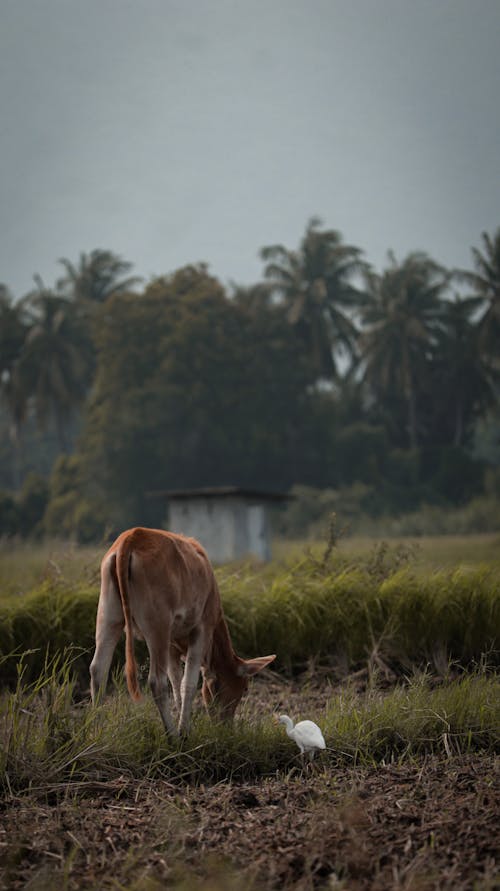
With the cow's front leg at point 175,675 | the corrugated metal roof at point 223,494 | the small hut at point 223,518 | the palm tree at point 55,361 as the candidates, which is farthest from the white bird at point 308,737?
the palm tree at point 55,361

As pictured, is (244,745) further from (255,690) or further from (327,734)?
(255,690)

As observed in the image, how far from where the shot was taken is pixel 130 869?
3.32 m

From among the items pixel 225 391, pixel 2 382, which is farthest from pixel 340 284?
pixel 2 382

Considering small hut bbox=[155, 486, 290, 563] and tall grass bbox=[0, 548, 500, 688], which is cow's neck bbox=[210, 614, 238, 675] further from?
small hut bbox=[155, 486, 290, 563]

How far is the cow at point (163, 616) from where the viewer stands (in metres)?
4.78

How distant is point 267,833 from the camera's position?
3.68 meters

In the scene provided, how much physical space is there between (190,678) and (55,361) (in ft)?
168

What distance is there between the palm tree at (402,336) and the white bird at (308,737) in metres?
47.7

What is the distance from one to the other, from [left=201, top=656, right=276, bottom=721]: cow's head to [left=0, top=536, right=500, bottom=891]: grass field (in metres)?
0.13

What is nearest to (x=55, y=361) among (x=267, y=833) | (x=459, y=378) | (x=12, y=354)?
(x=12, y=354)

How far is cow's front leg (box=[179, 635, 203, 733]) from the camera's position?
4.93 m

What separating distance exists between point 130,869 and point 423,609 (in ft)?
15.2

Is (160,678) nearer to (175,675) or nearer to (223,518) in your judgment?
(175,675)

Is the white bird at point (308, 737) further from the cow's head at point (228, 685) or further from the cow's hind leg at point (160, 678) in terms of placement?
the cow's head at point (228, 685)
